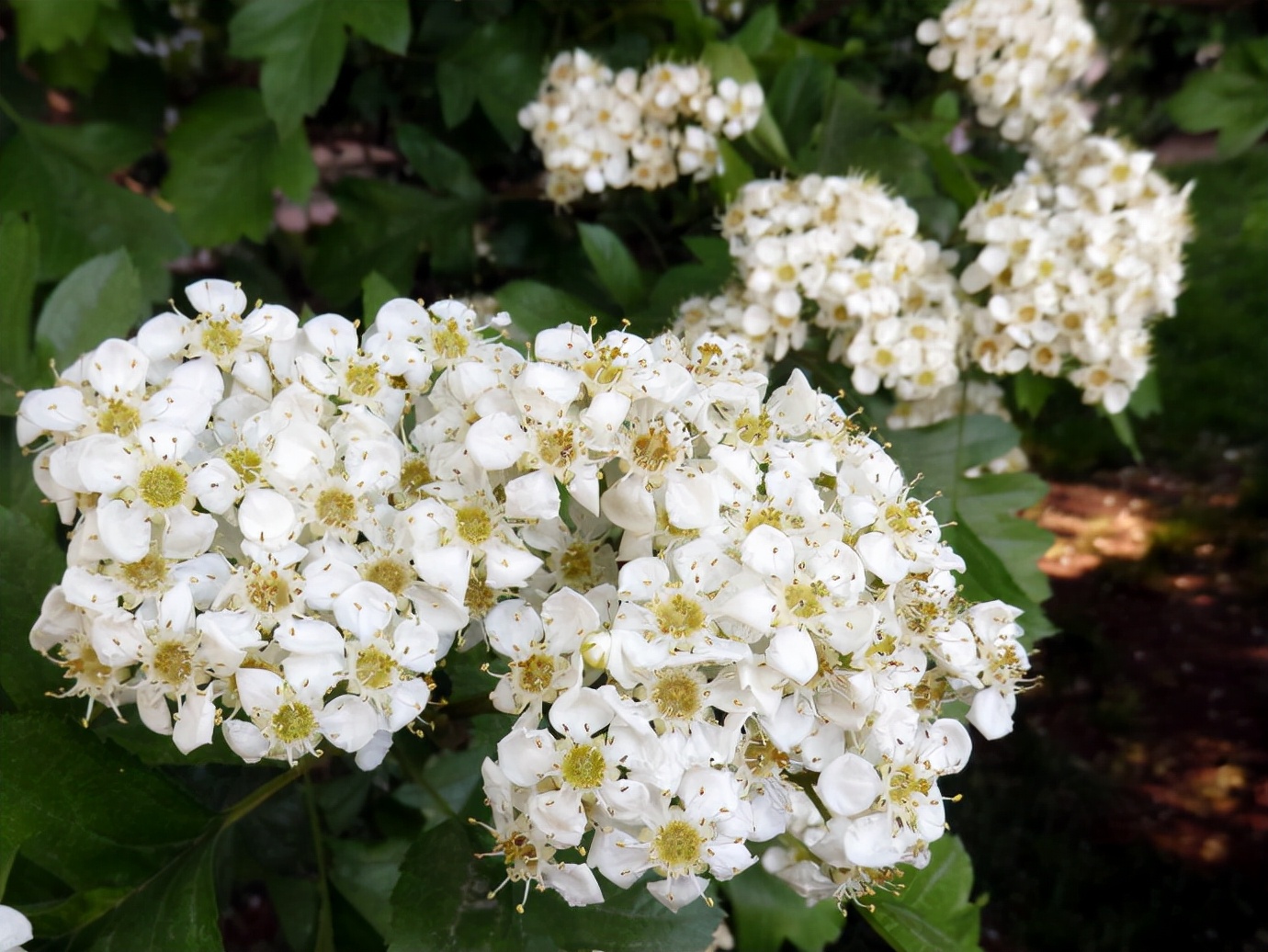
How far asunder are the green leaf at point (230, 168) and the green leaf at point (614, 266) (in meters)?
0.42

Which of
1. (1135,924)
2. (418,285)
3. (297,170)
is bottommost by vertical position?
(1135,924)

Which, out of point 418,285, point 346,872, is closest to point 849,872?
point 346,872

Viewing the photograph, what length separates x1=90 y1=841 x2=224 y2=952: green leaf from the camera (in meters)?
0.62

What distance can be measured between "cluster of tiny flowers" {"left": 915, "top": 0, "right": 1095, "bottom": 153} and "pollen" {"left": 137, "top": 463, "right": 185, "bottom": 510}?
1198 millimetres

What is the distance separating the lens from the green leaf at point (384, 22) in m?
1.06

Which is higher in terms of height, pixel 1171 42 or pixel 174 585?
pixel 1171 42

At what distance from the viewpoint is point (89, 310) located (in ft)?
2.88

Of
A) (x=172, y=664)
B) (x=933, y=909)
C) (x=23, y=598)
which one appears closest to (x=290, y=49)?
(x=23, y=598)

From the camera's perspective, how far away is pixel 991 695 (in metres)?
0.63

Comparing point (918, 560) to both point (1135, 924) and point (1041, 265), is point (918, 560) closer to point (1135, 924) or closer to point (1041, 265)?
point (1041, 265)

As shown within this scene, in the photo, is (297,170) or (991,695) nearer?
(991,695)

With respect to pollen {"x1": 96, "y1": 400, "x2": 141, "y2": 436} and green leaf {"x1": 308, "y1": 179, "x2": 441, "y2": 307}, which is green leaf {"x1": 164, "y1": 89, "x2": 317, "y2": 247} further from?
pollen {"x1": 96, "y1": 400, "x2": 141, "y2": 436}

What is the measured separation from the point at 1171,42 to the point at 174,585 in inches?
76.0

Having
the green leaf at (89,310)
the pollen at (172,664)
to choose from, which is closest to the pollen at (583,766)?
the pollen at (172,664)
